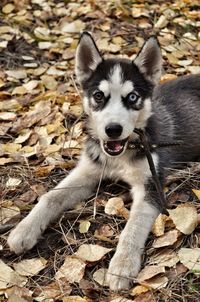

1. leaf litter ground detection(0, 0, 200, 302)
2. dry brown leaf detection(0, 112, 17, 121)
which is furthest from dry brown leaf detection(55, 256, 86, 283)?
dry brown leaf detection(0, 112, 17, 121)

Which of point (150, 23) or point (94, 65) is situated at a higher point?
point (94, 65)

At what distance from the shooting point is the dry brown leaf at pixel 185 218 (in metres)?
3.28

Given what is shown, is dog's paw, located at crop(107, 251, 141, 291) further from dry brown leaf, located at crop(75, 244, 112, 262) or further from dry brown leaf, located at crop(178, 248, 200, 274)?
dry brown leaf, located at crop(178, 248, 200, 274)

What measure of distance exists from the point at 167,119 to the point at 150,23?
252cm

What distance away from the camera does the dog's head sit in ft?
11.7

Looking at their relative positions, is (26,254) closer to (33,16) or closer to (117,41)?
(117,41)

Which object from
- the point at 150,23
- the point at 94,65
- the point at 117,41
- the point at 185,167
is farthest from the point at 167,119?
the point at 150,23

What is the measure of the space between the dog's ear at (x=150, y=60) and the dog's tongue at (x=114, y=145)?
2.02 ft

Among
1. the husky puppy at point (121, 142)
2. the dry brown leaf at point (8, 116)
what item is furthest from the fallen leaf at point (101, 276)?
the dry brown leaf at point (8, 116)

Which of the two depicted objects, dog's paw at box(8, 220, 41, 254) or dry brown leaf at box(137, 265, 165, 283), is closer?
dry brown leaf at box(137, 265, 165, 283)

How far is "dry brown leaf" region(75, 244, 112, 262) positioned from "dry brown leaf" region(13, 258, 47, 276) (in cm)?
23

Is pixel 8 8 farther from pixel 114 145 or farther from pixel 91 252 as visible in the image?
pixel 91 252

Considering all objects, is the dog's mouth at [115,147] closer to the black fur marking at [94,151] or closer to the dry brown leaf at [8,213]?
the black fur marking at [94,151]

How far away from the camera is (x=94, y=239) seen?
3492 millimetres
